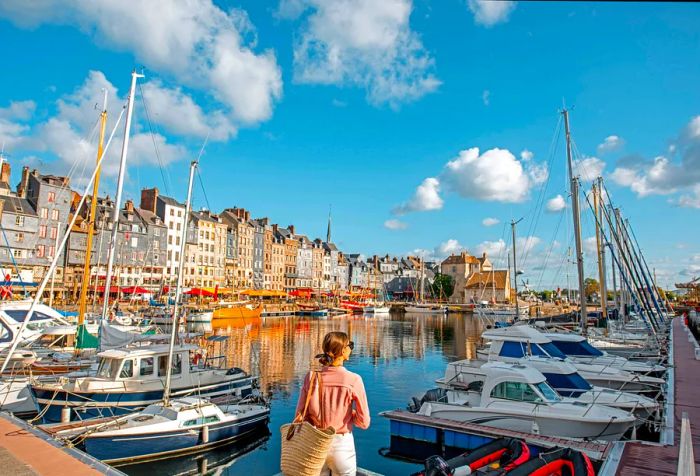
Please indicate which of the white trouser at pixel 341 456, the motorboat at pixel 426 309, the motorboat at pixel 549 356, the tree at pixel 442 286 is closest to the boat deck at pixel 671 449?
the motorboat at pixel 549 356

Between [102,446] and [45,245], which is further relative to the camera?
[45,245]

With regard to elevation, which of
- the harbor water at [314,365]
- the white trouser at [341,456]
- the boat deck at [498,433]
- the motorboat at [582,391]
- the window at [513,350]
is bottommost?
the harbor water at [314,365]

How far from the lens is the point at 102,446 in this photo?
1322 cm

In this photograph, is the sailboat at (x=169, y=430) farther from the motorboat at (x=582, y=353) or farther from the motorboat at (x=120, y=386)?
the motorboat at (x=582, y=353)

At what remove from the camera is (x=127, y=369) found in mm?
17359

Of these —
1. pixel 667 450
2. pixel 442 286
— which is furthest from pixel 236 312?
pixel 442 286

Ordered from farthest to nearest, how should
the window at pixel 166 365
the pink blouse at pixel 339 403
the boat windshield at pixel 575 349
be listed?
the boat windshield at pixel 575 349
the window at pixel 166 365
the pink blouse at pixel 339 403

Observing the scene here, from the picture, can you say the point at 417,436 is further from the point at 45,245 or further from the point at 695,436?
the point at 45,245

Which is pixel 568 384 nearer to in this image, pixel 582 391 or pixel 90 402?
pixel 582 391

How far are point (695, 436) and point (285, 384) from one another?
20.2 m

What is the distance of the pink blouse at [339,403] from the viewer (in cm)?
505

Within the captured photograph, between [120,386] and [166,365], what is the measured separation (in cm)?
174

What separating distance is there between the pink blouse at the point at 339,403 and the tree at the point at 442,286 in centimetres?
14114

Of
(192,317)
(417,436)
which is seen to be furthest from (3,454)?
(192,317)
